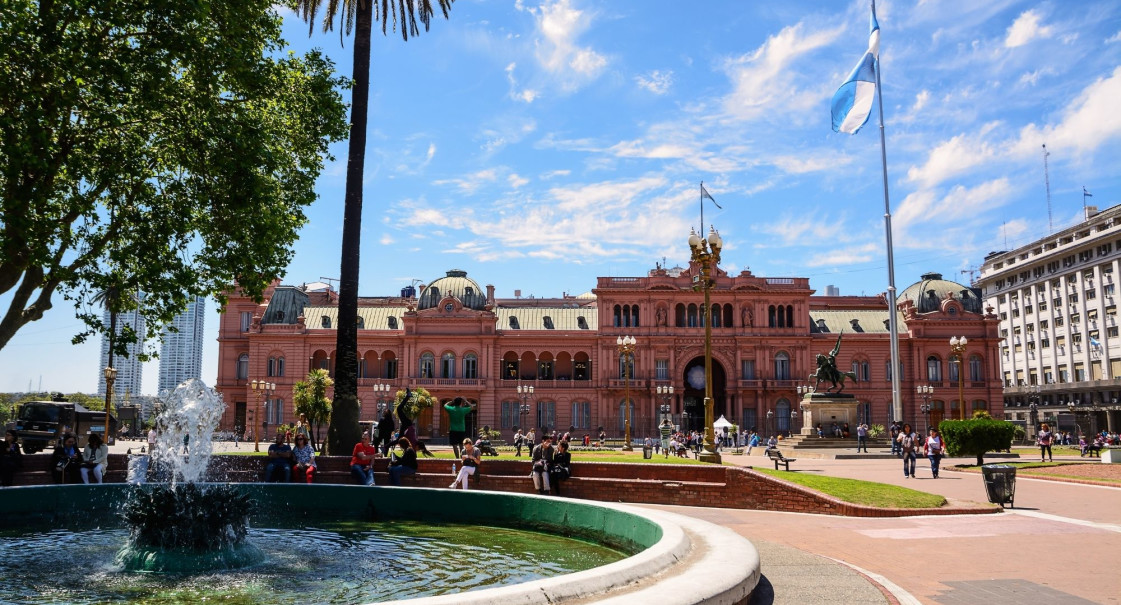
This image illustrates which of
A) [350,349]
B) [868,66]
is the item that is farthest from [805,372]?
[350,349]

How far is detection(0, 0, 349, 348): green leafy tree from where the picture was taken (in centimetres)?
1422

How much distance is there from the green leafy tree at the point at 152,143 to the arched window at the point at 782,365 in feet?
187

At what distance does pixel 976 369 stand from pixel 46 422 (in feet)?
232

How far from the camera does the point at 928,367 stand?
236 feet

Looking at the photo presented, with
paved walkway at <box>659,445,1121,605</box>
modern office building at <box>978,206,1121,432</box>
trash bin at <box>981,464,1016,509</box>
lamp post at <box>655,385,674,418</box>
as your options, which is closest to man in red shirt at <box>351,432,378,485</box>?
paved walkway at <box>659,445,1121,605</box>

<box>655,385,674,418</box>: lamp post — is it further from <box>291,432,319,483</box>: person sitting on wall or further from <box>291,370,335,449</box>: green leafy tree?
<box>291,432,319,483</box>: person sitting on wall

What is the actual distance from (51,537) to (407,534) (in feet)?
16.8

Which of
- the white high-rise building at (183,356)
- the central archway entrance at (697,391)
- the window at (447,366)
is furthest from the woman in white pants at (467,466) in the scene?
the white high-rise building at (183,356)

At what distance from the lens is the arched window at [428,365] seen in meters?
68.8

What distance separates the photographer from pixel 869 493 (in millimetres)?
16750

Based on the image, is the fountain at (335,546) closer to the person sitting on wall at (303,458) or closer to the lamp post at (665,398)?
the person sitting on wall at (303,458)

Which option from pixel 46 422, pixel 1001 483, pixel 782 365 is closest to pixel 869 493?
pixel 1001 483

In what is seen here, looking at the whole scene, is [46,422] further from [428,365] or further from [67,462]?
[428,365]

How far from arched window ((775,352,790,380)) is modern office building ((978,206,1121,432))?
2060 centimetres
